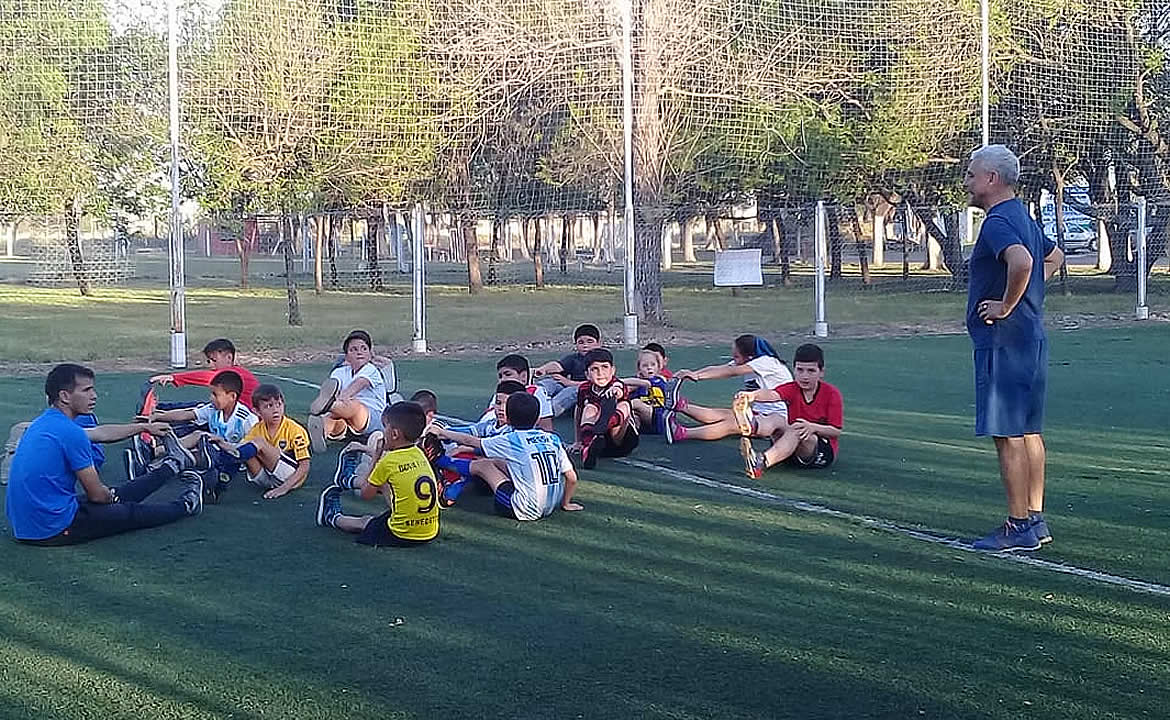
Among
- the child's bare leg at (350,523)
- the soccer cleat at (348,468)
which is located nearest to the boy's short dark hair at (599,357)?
the soccer cleat at (348,468)

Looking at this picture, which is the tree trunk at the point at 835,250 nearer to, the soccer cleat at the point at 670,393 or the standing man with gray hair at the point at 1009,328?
the soccer cleat at the point at 670,393

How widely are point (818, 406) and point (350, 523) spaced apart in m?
3.20

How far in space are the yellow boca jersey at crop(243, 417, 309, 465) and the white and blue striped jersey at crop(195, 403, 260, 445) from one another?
0.19 m

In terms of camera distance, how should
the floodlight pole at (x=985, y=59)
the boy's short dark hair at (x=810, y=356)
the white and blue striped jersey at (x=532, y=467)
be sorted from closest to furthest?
the white and blue striped jersey at (x=532, y=467), the boy's short dark hair at (x=810, y=356), the floodlight pole at (x=985, y=59)

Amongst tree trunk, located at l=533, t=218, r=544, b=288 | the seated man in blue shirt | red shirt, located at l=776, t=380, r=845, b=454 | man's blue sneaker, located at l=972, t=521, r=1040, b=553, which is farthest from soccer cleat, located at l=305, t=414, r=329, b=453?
tree trunk, located at l=533, t=218, r=544, b=288

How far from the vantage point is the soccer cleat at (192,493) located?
7.26 m

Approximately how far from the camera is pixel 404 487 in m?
6.46

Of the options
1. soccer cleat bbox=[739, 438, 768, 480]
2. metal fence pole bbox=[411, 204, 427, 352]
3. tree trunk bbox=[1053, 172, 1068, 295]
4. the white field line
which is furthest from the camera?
tree trunk bbox=[1053, 172, 1068, 295]

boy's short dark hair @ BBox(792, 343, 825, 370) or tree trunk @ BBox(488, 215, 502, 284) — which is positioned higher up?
tree trunk @ BBox(488, 215, 502, 284)

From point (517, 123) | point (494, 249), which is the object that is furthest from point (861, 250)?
point (517, 123)

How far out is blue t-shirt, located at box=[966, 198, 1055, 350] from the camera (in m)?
6.02

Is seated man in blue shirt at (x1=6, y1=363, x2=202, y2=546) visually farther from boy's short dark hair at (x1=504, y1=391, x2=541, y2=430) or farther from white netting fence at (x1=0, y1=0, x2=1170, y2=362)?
white netting fence at (x1=0, y1=0, x2=1170, y2=362)

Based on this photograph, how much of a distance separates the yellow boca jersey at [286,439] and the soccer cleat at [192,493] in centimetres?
52

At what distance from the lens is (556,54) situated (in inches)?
822
